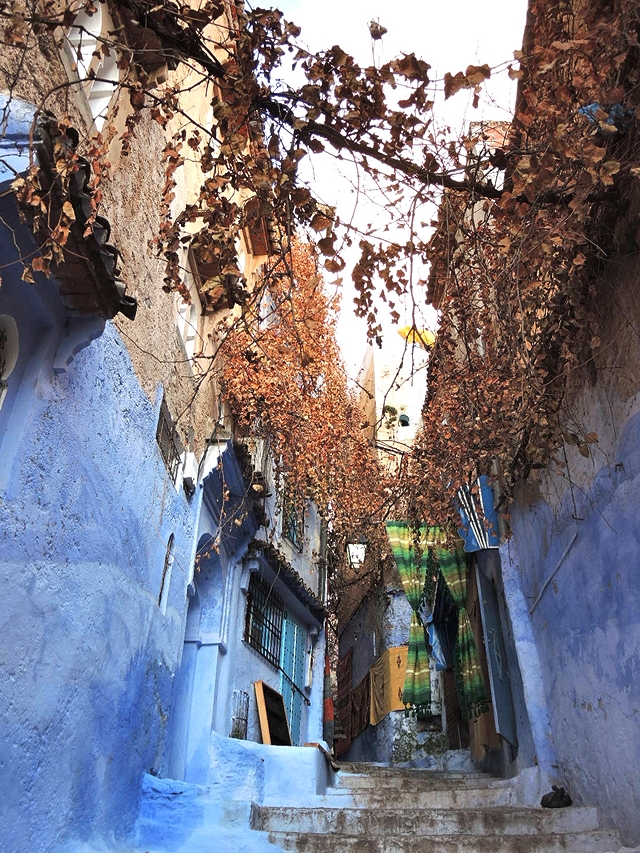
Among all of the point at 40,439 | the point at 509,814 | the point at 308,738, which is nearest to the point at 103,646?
the point at 40,439

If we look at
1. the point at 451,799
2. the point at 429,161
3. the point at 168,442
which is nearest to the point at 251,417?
the point at 168,442

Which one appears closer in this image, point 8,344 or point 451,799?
point 8,344

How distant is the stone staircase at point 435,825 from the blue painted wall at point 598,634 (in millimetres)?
381

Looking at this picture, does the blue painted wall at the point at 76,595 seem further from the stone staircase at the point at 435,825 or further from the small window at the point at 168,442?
the stone staircase at the point at 435,825

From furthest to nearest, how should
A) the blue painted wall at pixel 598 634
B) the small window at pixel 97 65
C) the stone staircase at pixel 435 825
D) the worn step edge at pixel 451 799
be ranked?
1. the worn step edge at pixel 451 799
2. the stone staircase at pixel 435 825
3. the small window at pixel 97 65
4. the blue painted wall at pixel 598 634

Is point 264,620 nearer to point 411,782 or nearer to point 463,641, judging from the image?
point 463,641

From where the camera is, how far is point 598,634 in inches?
239

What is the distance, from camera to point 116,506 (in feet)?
19.2

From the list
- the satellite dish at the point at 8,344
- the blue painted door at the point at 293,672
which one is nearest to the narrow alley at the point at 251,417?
the satellite dish at the point at 8,344

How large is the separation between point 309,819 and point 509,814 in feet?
6.34

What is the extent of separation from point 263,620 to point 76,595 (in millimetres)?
8047

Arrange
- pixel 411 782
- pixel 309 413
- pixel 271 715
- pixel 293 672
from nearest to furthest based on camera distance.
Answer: pixel 411 782
pixel 271 715
pixel 309 413
pixel 293 672

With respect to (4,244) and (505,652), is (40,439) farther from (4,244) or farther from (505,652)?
(505,652)

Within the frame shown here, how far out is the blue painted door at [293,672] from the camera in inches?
530
